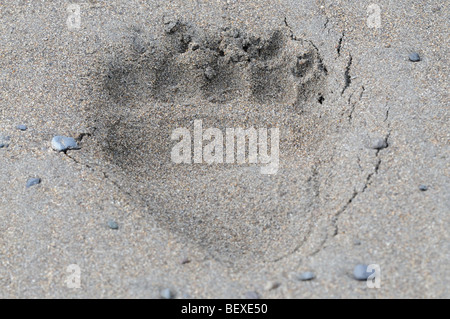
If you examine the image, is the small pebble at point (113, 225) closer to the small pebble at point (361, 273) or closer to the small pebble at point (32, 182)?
the small pebble at point (32, 182)

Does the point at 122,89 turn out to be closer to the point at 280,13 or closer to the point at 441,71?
the point at 280,13

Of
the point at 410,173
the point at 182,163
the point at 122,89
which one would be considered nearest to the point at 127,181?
the point at 182,163

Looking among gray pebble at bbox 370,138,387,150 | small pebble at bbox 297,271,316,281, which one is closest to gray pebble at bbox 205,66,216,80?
gray pebble at bbox 370,138,387,150

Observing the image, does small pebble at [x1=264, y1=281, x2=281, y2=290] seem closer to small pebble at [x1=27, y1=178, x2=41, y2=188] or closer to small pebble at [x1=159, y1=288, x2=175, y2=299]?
small pebble at [x1=159, y1=288, x2=175, y2=299]

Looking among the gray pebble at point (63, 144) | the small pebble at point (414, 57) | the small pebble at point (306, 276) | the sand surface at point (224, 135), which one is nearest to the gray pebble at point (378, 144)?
the sand surface at point (224, 135)

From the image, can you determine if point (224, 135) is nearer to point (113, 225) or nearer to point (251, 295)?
point (113, 225)

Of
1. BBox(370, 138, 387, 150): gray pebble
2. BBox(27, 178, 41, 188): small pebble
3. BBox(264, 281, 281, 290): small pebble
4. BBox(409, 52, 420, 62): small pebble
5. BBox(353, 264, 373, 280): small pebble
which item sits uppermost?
BBox(409, 52, 420, 62): small pebble
